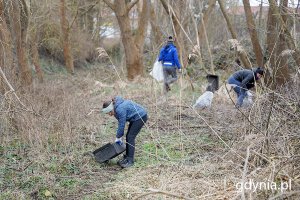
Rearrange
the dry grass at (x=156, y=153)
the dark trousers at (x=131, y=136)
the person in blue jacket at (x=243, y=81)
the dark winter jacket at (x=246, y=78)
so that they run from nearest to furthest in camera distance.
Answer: the dry grass at (x=156, y=153)
the dark trousers at (x=131, y=136)
the person in blue jacket at (x=243, y=81)
the dark winter jacket at (x=246, y=78)

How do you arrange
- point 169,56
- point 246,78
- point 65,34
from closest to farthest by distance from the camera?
point 246,78
point 169,56
point 65,34

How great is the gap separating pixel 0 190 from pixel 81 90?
937 centimetres

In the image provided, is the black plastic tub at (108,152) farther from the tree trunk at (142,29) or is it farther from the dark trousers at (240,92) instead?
the tree trunk at (142,29)

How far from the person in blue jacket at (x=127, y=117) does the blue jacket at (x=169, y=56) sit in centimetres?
476

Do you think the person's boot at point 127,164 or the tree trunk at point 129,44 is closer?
the person's boot at point 127,164

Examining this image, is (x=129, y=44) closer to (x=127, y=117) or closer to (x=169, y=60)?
(x=169, y=60)

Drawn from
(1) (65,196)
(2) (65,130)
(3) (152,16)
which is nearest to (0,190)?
(1) (65,196)

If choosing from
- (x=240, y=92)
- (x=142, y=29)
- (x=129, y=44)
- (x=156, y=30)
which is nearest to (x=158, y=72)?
(x=240, y=92)

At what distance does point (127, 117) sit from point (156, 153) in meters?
0.76

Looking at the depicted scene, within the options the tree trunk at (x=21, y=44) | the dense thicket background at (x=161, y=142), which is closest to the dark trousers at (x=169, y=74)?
the dense thicket background at (x=161, y=142)

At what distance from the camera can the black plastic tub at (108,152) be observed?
264 inches

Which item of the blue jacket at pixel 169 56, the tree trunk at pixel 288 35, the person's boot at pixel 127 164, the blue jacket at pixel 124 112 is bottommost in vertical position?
the person's boot at pixel 127 164

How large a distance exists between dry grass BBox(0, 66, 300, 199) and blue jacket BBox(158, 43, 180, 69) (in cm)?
243

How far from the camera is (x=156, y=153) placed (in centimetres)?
665
